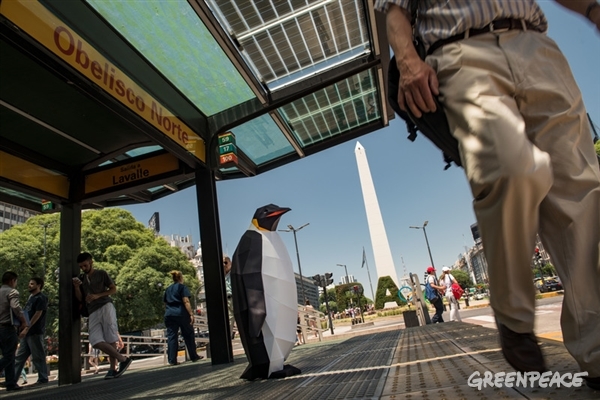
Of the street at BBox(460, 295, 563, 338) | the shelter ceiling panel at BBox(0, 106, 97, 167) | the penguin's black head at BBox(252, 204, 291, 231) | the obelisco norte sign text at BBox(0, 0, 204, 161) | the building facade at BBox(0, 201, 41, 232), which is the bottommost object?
the street at BBox(460, 295, 563, 338)

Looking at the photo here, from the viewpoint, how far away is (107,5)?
168 inches

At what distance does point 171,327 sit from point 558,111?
769cm

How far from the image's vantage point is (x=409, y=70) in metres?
1.33

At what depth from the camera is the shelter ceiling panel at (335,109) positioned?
6.87 meters

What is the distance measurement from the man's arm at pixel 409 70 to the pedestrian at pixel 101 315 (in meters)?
5.20

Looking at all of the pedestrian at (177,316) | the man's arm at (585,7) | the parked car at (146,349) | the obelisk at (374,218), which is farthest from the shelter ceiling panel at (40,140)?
the obelisk at (374,218)

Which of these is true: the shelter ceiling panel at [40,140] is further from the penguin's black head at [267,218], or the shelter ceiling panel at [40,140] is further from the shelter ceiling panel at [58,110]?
the penguin's black head at [267,218]

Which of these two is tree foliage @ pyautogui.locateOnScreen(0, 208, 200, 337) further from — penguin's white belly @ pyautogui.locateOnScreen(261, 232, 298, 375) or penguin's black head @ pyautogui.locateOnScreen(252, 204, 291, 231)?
penguin's white belly @ pyautogui.locateOnScreen(261, 232, 298, 375)

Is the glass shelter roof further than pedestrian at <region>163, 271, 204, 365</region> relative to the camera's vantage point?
No

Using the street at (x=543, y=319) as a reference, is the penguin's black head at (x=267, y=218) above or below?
above

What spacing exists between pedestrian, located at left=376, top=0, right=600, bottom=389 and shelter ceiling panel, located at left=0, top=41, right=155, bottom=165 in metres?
3.87

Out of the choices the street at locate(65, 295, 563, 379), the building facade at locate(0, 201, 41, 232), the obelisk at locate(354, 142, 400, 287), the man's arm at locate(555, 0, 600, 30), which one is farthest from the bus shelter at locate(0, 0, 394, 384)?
the building facade at locate(0, 201, 41, 232)

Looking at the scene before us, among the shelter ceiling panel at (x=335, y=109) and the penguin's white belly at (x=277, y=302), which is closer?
the penguin's white belly at (x=277, y=302)

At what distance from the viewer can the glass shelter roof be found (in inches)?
161
